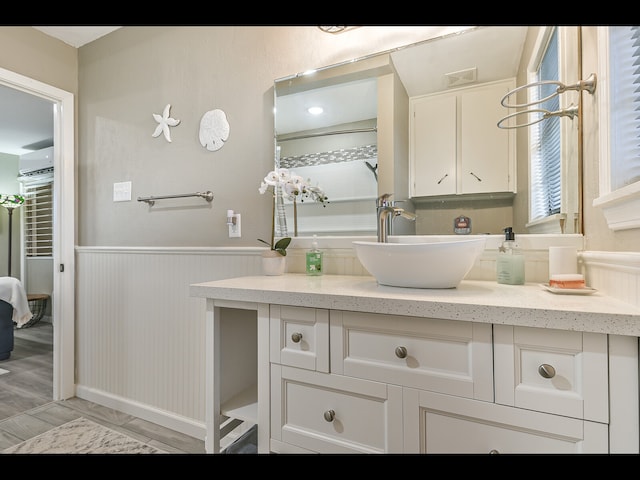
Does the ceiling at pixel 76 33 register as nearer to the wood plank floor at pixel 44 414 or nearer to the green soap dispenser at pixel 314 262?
the green soap dispenser at pixel 314 262

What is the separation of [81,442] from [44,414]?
509 millimetres

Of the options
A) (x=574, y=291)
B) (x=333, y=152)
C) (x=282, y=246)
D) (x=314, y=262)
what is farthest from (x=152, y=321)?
(x=574, y=291)

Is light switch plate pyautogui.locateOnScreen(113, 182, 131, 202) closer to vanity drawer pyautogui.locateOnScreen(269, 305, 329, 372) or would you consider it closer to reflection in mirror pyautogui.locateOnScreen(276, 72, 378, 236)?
reflection in mirror pyautogui.locateOnScreen(276, 72, 378, 236)

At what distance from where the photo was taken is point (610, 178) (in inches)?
32.1

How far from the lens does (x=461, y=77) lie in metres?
1.22

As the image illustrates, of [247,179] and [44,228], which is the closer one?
[247,179]

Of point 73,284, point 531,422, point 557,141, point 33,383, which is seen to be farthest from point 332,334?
point 33,383

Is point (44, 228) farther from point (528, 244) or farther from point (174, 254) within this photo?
point (528, 244)

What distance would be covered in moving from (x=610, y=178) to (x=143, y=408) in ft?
7.83

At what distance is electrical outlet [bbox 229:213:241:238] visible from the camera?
1.64 meters

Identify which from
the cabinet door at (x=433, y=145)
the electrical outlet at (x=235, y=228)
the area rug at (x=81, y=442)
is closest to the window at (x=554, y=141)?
the cabinet door at (x=433, y=145)

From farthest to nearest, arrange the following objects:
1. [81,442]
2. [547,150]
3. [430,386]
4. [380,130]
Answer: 1. [81,442]
2. [380,130]
3. [547,150]
4. [430,386]

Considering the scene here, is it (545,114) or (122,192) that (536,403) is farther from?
(122,192)

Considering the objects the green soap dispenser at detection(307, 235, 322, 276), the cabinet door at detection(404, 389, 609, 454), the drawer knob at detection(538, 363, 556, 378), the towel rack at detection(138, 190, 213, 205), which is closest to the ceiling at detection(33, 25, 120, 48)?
the towel rack at detection(138, 190, 213, 205)
